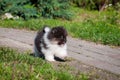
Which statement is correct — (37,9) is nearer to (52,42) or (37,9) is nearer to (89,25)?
(89,25)

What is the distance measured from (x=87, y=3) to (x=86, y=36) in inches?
211

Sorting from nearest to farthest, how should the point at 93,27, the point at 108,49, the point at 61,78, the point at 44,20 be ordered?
the point at 61,78 < the point at 108,49 < the point at 93,27 < the point at 44,20

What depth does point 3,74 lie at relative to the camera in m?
7.29

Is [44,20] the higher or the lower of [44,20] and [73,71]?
the lower

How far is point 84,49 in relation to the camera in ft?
34.8

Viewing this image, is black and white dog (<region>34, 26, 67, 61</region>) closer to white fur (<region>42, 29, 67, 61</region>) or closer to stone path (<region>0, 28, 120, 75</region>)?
white fur (<region>42, 29, 67, 61</region>)

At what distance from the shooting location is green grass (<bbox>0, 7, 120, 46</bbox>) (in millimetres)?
11911

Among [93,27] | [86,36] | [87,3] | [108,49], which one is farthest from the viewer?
[87,3]

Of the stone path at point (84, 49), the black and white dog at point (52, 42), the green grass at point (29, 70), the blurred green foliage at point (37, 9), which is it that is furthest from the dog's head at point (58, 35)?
the blurred green foliage at point (37, 9)

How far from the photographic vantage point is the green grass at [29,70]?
721cm

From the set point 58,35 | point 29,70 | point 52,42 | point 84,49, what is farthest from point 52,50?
point 84,49

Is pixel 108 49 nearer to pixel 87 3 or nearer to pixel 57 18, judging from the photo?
pixel 57 18

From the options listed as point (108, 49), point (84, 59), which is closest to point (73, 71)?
point (84, 59)

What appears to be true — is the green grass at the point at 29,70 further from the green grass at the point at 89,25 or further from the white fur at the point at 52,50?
the green grass at the point at 89,25
